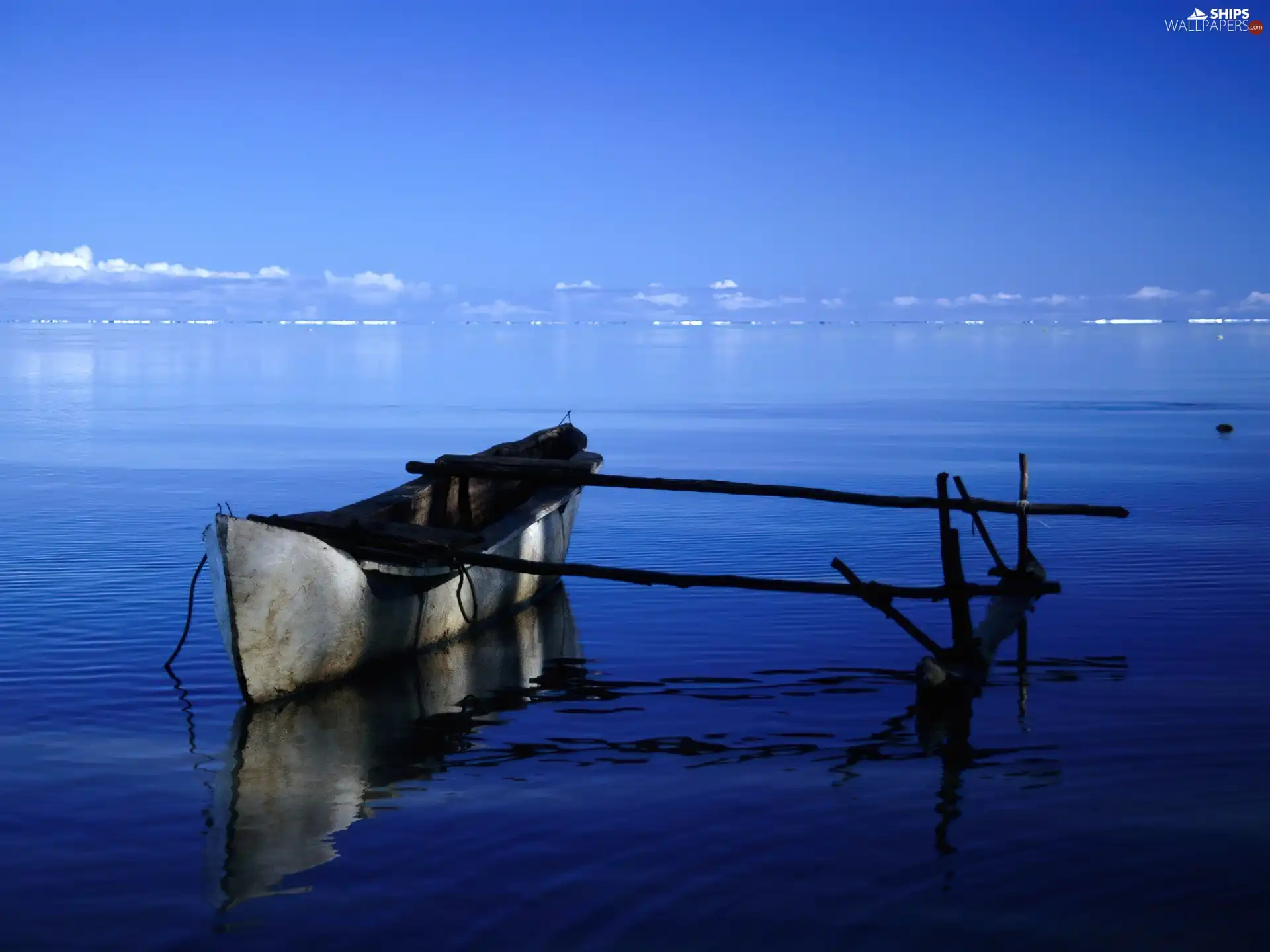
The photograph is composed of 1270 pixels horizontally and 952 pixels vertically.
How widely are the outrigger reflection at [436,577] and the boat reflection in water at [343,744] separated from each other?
26 cm

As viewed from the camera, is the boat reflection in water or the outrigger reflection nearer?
the boat reflection in water

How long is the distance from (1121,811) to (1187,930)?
1.41m

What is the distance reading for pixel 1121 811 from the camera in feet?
23.6

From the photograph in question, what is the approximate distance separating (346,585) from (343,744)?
140cm

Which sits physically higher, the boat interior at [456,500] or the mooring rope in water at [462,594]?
the boat interior at [456,500]

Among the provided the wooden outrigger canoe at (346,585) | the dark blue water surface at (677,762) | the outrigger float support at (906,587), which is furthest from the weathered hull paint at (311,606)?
the outrigger float support at (906,587)

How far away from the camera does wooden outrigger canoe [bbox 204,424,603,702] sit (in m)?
9.04

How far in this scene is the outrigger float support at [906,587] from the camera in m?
10.1

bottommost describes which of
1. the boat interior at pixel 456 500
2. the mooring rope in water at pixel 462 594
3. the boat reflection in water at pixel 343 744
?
the boat reflection in water at pixel 343 744

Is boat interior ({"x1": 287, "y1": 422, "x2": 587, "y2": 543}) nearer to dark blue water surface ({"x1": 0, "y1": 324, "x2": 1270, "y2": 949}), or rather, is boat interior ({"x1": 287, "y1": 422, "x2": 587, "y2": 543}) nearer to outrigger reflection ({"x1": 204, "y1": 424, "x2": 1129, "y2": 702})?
outrigger reflection ({"x1": 204, "y1": 424, "x2": 1129, "y2": 702})

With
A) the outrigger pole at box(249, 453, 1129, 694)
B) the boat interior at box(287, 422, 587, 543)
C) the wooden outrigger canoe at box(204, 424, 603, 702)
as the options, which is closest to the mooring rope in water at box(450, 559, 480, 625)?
the wooden outrigger canoe at box(204, 424, 603, 702)

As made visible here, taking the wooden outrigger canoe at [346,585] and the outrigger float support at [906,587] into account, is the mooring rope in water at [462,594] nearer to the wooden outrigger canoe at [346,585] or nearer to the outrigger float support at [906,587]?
the wooden outrigger canoe at [346,585]

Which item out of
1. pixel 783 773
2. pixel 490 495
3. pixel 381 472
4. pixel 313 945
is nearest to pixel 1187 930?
pixel 783 773

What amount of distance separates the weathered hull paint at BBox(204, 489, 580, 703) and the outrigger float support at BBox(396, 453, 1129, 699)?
17.2 inches
